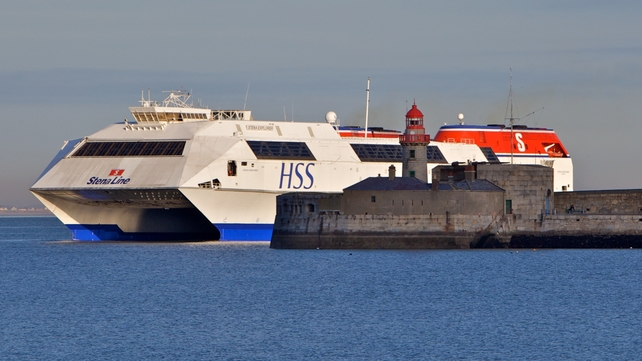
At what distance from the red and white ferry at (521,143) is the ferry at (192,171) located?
12.0 metres

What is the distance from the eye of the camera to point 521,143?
100m

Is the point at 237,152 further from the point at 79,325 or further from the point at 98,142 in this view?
the point at 79,325

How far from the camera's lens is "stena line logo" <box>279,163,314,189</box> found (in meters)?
78.8

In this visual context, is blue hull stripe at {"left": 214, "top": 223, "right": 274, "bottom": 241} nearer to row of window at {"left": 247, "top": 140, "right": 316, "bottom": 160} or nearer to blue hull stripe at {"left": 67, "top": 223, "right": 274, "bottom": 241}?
blue hull stripe at {"left": 67, "top": 223, "right": 274, "bottom": 241}

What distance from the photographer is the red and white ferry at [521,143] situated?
97.1 meters

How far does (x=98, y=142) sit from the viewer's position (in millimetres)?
79688

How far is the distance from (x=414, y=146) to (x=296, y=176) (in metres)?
10.8

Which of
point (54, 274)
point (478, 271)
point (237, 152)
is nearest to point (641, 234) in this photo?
point (478, 271)

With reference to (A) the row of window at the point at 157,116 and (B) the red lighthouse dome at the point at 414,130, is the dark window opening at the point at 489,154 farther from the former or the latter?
(A) the row of window at the point at 157,116

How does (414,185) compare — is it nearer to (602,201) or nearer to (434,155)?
(602,201)

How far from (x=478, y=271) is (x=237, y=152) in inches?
973

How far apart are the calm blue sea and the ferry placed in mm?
7318

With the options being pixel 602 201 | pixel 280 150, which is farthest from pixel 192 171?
pixel 602 201

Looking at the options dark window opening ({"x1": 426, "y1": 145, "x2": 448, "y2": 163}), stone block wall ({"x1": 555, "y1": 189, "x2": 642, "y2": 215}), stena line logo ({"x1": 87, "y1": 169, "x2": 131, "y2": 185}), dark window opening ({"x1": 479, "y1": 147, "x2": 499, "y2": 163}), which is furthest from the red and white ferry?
stena line logo ({"x1": 87, "y1": 169, "x2": 131, "y2": 185})
